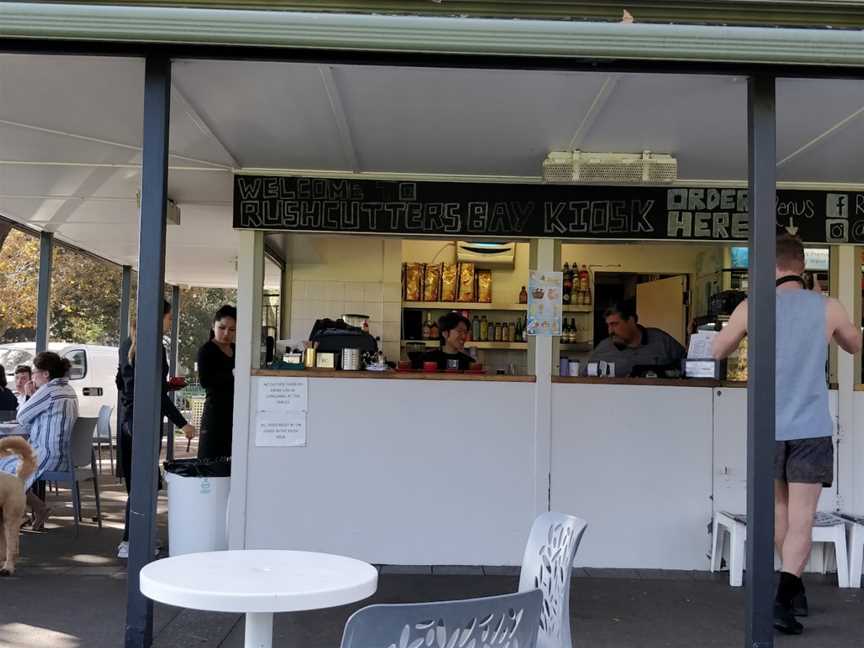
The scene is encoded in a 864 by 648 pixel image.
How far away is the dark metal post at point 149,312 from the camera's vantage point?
138 inches

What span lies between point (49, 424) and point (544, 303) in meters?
3.47

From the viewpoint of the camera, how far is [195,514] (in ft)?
18.0

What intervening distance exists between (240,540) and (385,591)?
1032 millimetres

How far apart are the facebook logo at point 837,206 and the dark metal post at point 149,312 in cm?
410

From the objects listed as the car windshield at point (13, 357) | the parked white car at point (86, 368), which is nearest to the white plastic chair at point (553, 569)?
the parked white car at point (86, 368)

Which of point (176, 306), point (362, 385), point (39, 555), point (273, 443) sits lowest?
point (39, 555)

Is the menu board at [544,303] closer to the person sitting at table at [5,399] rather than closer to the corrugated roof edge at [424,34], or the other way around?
the corrugated roof edge at [424,34]

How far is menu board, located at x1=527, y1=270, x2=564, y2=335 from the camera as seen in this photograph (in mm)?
5660

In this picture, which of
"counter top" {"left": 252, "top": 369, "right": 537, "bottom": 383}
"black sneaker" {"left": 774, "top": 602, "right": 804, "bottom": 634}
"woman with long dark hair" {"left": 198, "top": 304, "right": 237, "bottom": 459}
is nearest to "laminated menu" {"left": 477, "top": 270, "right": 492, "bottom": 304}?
"woman with long dark hair" {"left": 198, "top": 304, "right": 237, "bottom": 459}

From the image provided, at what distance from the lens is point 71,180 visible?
6.27 metres

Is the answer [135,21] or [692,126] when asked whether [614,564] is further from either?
[135,21]

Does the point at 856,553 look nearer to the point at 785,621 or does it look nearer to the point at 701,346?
the point at 785,621

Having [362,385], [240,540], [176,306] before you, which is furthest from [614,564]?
[176,306]


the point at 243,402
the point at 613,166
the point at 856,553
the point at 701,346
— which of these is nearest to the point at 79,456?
the point at 243,402
